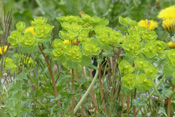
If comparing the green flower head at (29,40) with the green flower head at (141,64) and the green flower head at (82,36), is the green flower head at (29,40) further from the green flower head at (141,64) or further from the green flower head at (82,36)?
the green flower head at (141,64)

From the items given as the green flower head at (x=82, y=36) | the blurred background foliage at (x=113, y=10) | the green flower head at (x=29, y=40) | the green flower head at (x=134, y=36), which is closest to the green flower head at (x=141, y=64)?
the green flower head at (x=134, y=36)

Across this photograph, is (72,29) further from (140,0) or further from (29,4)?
(29,4)

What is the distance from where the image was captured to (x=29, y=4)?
4.86 m

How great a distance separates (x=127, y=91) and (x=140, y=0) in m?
2.67

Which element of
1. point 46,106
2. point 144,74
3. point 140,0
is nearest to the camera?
point 144,74

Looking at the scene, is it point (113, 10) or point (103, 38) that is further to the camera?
point (113, 10)

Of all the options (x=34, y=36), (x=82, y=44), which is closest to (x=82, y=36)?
(x=82, y=44)

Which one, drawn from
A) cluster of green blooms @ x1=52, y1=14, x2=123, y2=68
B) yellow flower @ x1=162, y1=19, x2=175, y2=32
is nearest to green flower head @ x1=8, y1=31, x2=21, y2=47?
cluster of green blooms @ x1=52, y1=14, x2=123, y2=68

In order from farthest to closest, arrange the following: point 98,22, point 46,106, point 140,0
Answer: point 140,0 < point 46,106 < point 98,22

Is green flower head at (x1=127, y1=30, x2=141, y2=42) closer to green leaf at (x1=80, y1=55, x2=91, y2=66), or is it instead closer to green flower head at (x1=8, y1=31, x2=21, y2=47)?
green leaf at (x1=80, y1=55, x2=91, y2=66)

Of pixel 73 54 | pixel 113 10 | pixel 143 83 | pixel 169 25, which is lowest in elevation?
pixel 143 83

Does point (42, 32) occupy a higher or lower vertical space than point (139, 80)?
higher

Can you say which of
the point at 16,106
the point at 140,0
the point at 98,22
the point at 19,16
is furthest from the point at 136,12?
the point at 16,106

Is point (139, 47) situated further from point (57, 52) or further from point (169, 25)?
point (169, 25)
